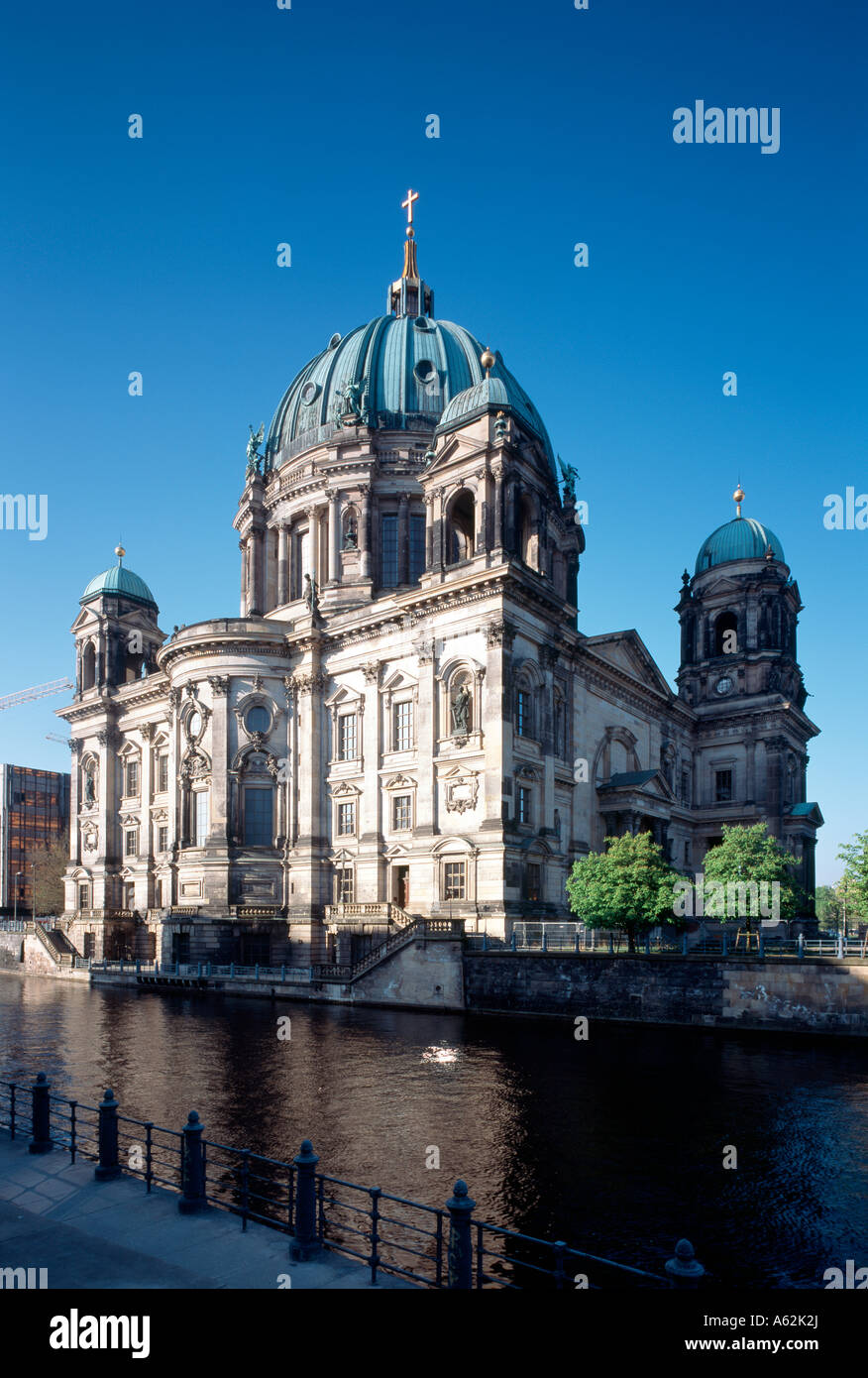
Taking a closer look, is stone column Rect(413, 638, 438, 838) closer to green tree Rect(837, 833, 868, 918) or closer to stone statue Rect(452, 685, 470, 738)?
stone statue Rect(452, 685, 470, 738)

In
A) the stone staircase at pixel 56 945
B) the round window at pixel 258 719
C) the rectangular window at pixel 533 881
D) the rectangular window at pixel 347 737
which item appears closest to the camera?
the rectangular window at pixel 533 881

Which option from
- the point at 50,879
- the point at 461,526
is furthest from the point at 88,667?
the point at 461,526

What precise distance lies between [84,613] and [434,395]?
3457 cm

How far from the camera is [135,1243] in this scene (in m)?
11.2

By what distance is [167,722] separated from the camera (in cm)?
7162

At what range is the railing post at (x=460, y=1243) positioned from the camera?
32.0ft

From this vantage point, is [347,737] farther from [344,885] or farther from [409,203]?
[409,203]

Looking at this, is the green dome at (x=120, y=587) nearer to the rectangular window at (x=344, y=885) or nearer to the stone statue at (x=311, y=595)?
the stone statue at (x=311, y=595)

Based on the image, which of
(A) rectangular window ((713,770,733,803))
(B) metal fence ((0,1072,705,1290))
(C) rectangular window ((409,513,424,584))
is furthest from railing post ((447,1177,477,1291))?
(A) rectangular window ((713,770,733,803))

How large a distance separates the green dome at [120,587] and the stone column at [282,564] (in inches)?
624

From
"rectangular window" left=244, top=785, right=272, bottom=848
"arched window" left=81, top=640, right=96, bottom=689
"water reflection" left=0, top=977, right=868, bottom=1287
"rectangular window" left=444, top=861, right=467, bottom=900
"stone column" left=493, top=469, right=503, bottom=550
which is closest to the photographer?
"water reflection" left=0, top=977, right=868, bottom=1287

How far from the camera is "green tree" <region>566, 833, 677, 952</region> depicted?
4259 centimetres

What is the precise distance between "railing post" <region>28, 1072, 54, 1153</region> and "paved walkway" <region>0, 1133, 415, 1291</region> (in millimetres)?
1597

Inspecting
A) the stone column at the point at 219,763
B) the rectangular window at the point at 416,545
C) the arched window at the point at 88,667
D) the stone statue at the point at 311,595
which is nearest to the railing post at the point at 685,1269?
the stone column at the point at 219,763
